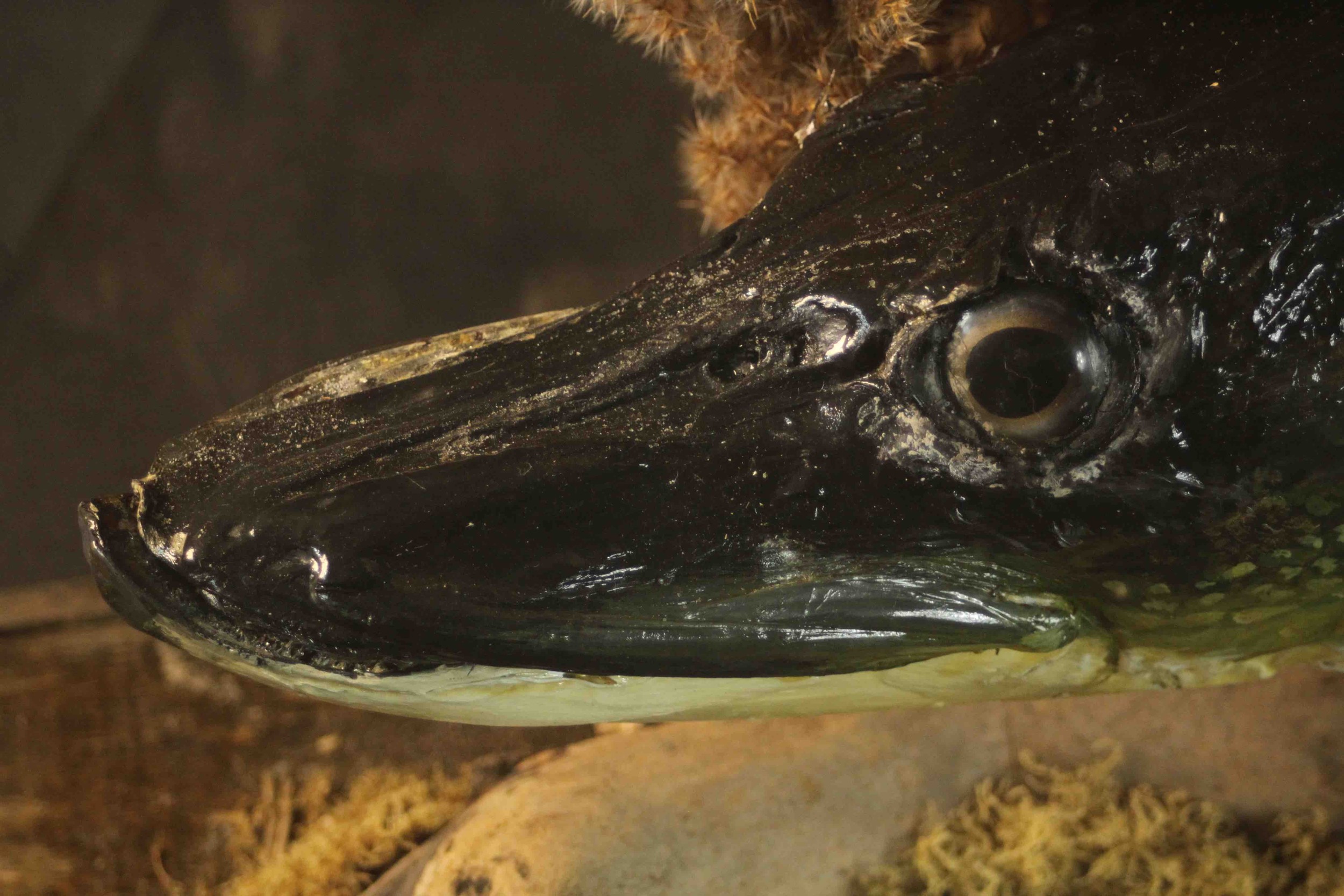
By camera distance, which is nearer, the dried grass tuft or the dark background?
the dried grass tuft

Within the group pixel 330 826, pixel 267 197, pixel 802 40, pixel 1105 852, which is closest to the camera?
pixel 802 40

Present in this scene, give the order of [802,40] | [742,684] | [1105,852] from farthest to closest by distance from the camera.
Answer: [1105,852] → [802,40] → [742,684]

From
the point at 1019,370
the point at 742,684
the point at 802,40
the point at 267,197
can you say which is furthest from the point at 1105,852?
the point at 267,197

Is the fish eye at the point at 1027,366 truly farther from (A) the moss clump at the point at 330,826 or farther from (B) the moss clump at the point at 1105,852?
(A) the moss clump at the point at 330,826

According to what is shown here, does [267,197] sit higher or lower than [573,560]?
higher

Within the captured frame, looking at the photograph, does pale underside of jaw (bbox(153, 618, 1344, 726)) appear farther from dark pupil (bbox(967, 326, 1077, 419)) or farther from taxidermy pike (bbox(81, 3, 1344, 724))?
dark pupil (bbox(967, 326, 1077, 419))

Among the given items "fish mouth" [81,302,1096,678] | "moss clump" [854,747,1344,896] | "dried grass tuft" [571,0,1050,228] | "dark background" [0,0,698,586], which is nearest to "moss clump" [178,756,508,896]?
"moss clump" [854,747,1344,896]

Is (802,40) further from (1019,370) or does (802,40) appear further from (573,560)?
(573,560)
